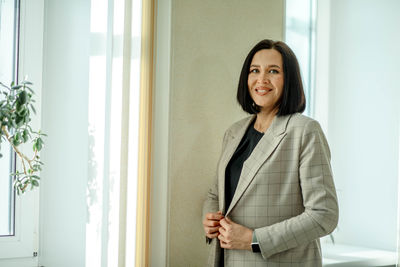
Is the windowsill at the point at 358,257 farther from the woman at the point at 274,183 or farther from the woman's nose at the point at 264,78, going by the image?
the woman's nose at the point at 264,78

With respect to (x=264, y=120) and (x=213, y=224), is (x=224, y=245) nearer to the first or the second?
(x=213, y=224)

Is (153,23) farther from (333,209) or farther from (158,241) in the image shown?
(333,209)

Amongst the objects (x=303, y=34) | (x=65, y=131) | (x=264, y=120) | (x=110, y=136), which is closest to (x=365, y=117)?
(x=303, y=34)

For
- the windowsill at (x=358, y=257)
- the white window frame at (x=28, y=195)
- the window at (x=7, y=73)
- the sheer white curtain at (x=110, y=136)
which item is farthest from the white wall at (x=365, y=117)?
the window at (x=7, y=73)

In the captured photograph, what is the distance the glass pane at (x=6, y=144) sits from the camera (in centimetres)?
204

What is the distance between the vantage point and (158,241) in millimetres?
2021

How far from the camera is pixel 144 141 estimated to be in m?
1.95

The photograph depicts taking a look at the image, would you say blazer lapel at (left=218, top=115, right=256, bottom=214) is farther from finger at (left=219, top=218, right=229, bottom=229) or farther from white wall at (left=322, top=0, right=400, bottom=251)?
white wall at (left=322, top=0, right=400, bottom=251)

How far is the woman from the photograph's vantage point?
1619 mm

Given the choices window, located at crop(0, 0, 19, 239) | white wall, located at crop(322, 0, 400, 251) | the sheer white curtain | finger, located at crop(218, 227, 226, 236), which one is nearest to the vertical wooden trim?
the sheer white curtain

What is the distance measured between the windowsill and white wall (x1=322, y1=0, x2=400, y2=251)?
0.07 m

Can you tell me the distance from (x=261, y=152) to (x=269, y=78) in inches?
12.4

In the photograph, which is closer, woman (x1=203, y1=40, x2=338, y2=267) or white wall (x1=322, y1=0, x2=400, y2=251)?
woman (x1=203, y1=40, x2=338, y2=267)

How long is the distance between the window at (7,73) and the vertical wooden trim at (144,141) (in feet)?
2.02
